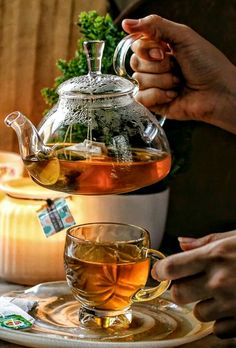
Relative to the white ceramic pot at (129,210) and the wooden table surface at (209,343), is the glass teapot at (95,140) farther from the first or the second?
the white ceramic pot at (129,210)

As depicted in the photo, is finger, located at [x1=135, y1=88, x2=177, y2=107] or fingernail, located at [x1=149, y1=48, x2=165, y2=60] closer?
fingernail, located at [x1=149, y1=48, x2=165, y2=60]

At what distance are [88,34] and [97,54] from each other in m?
0.41

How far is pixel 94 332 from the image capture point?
1.16 meters

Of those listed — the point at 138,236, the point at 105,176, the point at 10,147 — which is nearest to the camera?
the point at 105,176

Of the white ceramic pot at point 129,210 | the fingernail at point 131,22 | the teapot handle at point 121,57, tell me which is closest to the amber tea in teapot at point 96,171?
the teapot handle at point 121,57

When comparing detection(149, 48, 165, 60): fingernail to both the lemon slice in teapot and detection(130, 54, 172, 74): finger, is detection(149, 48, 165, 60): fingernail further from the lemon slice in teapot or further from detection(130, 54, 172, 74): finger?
the lemon slice in teapot

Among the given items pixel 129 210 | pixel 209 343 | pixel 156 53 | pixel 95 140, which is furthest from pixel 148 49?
pixel 209 343

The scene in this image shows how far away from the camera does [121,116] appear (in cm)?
116

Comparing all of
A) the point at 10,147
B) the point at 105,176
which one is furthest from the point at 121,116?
the point at 10,147

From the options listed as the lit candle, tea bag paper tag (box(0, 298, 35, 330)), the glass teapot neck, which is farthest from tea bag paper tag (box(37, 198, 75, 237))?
the glass teapot neck

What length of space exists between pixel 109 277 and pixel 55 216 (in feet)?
1.05

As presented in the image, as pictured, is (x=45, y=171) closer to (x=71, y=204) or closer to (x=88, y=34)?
(x=71, y=204)

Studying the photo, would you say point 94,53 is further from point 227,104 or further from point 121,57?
point 227,104

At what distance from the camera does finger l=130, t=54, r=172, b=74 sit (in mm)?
1362
